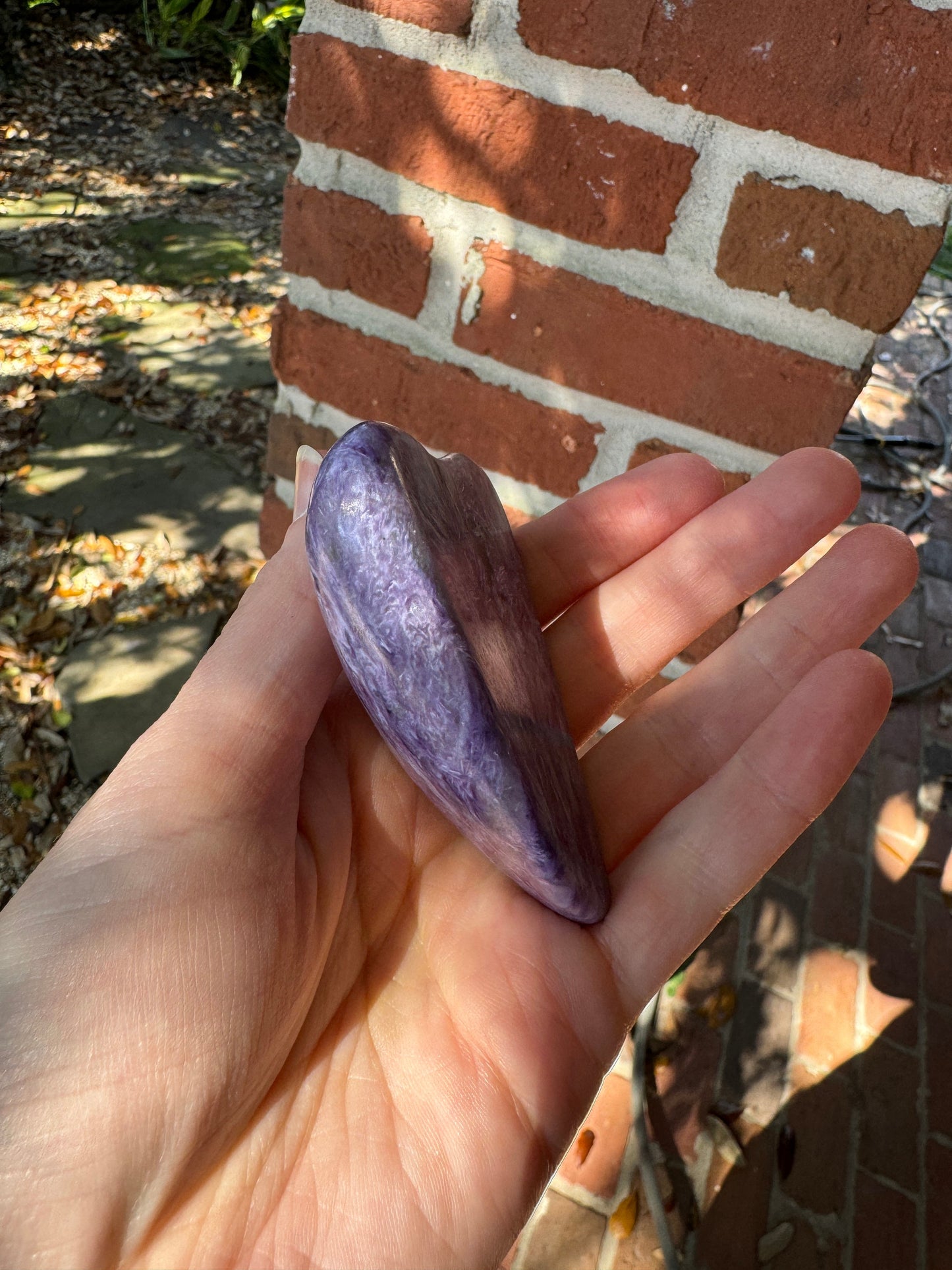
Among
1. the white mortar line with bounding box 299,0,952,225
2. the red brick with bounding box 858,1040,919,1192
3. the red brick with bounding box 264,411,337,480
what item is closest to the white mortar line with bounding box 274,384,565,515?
the red brick with bounding box 264,411,337,480

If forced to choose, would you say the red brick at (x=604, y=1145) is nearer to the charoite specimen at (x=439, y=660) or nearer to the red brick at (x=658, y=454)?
the charoite specimen at (x=439, y=660)

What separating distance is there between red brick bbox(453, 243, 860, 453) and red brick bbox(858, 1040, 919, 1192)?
1.30 meters

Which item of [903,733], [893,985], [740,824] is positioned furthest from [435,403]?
[903,733]

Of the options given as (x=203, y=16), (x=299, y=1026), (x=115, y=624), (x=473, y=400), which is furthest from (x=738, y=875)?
(x=203, y=16)

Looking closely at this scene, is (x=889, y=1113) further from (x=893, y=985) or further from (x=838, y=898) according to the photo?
(x=838, y=898)

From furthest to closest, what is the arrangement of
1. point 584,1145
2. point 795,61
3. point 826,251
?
point 584,1145 < point 826,251 < point 795,61

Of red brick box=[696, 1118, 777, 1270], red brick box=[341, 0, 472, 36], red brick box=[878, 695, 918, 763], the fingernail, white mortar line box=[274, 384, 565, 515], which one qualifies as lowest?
red brick box=[696, 1118, 777, 1270]

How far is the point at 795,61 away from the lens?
1094 mm

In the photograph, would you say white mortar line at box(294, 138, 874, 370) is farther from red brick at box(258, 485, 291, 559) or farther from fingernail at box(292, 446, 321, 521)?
red brick at box(258, 485, 291, 559)

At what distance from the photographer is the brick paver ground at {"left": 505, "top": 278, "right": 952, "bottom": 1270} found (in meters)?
1.63

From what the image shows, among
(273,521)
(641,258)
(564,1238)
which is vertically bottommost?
(564,1238)

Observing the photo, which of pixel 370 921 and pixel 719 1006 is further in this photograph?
pixel 719 1006

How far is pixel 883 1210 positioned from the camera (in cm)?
170

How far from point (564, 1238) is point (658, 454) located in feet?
4.30
